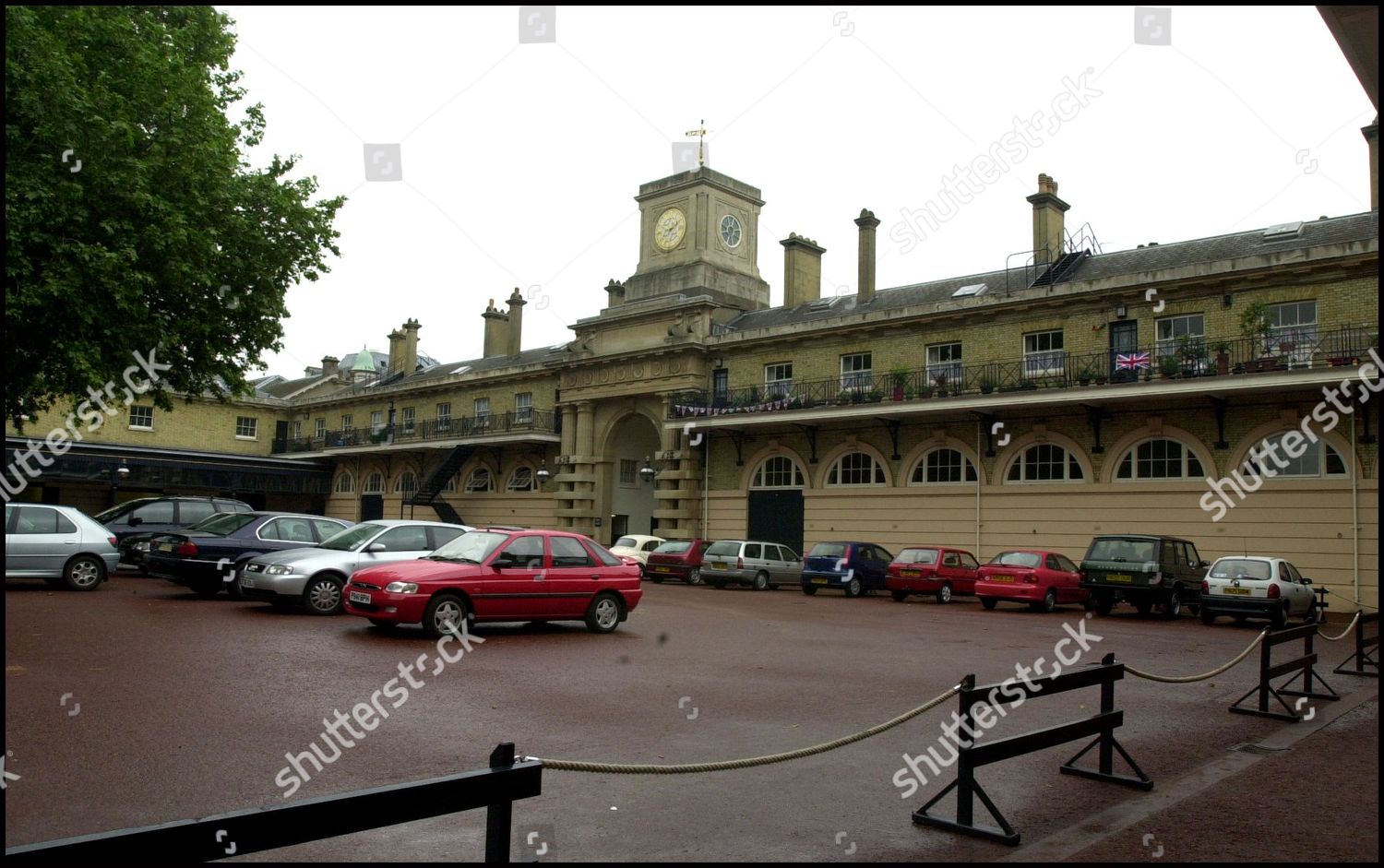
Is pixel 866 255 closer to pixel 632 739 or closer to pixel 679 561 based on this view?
pixel 679 561

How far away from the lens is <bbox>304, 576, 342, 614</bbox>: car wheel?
1551 cm

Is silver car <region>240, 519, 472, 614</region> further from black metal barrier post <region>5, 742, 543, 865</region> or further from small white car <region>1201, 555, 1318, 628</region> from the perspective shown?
small white car <region>1201, 555, 1318, 628</region>

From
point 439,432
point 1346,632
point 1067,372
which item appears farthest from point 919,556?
point 439,432

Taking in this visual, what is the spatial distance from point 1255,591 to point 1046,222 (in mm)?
15839

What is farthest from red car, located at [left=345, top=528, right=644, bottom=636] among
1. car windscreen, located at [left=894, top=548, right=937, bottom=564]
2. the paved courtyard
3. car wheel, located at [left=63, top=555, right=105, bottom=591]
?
car windscreen, located at [left=894, top=548, right=937, bottom=564]

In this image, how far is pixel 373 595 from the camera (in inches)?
518

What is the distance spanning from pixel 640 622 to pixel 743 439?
1943 centimetres

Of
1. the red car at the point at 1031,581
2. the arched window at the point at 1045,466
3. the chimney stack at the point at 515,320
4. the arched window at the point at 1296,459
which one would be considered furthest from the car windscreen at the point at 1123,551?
the chimney stack at the point at 515,320

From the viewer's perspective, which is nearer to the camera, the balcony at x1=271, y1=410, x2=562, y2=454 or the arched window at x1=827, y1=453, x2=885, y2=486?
the arched window at x1=827, y1=453, x2=885, y2=486

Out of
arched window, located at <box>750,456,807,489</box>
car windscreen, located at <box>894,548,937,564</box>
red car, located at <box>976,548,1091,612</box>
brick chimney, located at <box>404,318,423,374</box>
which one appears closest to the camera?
red car, located at <box>976,548,1091,612</box>

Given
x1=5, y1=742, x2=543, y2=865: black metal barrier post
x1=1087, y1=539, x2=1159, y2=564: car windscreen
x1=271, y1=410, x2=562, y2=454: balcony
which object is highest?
x1=271, y1=410, x2=562, y2=454: balcony

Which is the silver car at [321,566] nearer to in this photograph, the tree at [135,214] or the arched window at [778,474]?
the tree at [135,214]

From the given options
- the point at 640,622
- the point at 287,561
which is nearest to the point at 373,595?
the point at 287,561

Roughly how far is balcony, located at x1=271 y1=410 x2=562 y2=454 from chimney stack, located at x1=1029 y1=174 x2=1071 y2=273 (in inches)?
811
